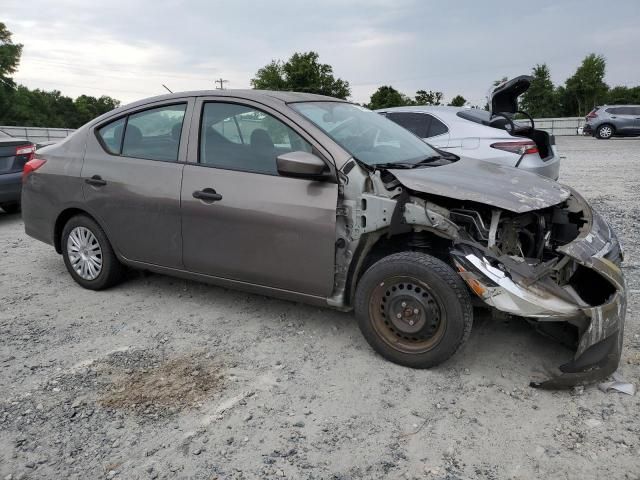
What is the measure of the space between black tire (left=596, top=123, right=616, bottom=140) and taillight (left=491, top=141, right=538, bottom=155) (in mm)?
20555

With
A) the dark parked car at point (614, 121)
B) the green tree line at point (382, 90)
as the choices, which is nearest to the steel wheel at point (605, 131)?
the dark parked car at point (614, 121)

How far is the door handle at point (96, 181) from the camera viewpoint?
14.3 feet

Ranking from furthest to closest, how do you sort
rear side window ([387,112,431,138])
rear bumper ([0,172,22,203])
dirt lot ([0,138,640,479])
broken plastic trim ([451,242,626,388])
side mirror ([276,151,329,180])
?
rear bumper ([0,172,22,203]) → rear side window ([387,112,431,138]) → side mirror ([276,151,329,180]) → broken plastic trim ([451,242,626,388]) → dirt lot ([0,138,640,479])

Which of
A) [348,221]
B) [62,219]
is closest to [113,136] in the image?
[62,219]

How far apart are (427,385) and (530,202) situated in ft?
4.10

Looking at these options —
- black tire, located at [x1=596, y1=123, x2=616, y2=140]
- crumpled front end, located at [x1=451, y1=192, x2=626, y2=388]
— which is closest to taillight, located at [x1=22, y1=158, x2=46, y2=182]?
crumpled front end, located at [x1=451, y1=192, x2=626, y2=388]

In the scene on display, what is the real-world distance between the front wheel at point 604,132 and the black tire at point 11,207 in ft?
78.7

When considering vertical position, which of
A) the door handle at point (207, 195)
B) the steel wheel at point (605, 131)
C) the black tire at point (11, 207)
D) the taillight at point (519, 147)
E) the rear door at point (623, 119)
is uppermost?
the rear door at point (623, 119)

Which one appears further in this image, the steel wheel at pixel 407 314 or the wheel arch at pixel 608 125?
the wheel arch at pixel 608 125

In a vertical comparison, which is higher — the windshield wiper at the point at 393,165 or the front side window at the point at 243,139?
the front side window at the point at 243,139

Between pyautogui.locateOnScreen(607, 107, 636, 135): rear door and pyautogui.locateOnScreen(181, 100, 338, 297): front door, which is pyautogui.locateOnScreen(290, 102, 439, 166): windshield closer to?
pyautogui.locateOnScreen(181, 100, 338, 297): front door

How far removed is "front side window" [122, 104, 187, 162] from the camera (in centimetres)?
408

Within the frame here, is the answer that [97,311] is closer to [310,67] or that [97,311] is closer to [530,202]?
[530,202]

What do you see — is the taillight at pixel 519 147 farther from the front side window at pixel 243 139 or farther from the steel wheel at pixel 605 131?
the steel wheel at pixel 605 131
